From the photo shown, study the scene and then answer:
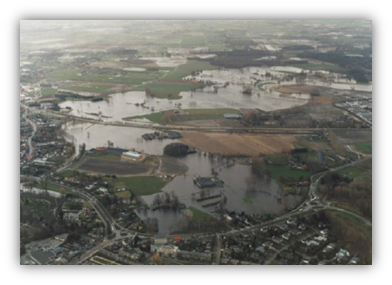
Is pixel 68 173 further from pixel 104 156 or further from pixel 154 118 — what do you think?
pixel 154 118

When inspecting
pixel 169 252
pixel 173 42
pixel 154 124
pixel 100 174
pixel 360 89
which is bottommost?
pixel 169 252

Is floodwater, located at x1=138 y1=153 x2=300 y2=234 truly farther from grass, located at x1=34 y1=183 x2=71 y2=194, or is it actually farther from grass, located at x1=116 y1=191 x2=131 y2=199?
grass, located at x1=34 y1=183 x2=71 y2=194

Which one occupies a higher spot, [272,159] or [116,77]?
[116,77]

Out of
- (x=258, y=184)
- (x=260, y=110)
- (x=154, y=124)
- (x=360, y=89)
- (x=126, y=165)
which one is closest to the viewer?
(x=258, y=184)

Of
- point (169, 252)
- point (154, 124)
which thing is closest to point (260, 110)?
point (154, 124)

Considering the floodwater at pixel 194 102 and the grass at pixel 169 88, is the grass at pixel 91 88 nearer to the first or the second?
the floodwater at pixel 194 102

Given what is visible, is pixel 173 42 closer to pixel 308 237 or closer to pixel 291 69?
pixel 291 69

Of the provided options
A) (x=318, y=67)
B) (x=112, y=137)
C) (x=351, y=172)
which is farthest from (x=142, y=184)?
(x=318, y=67)

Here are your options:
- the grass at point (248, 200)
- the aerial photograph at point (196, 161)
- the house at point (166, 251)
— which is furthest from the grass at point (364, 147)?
the house at point (166, 251)
